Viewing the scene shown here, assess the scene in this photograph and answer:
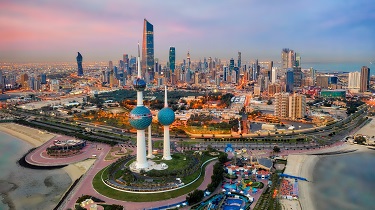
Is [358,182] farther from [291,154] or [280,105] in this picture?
[280,105]

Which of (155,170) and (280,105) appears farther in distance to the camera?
(280,105)

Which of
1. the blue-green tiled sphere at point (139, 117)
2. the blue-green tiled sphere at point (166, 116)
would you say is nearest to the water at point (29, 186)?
the blue-green tiled sphere at point (139, 117)

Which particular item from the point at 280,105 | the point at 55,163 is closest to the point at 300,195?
the point at 55,163

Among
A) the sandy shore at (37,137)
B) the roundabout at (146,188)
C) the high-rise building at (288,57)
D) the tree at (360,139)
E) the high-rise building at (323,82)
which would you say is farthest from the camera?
the high-rise building at (288,57)

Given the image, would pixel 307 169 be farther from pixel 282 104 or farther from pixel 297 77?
pixel 297 77

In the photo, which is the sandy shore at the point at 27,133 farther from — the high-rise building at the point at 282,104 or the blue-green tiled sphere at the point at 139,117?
the high-rise building at the point at 282,104

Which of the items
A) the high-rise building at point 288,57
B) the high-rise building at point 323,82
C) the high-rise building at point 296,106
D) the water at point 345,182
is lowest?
the water at point 345,182

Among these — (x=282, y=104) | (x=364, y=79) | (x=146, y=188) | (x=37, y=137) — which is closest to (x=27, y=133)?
(x=37, y=137)
